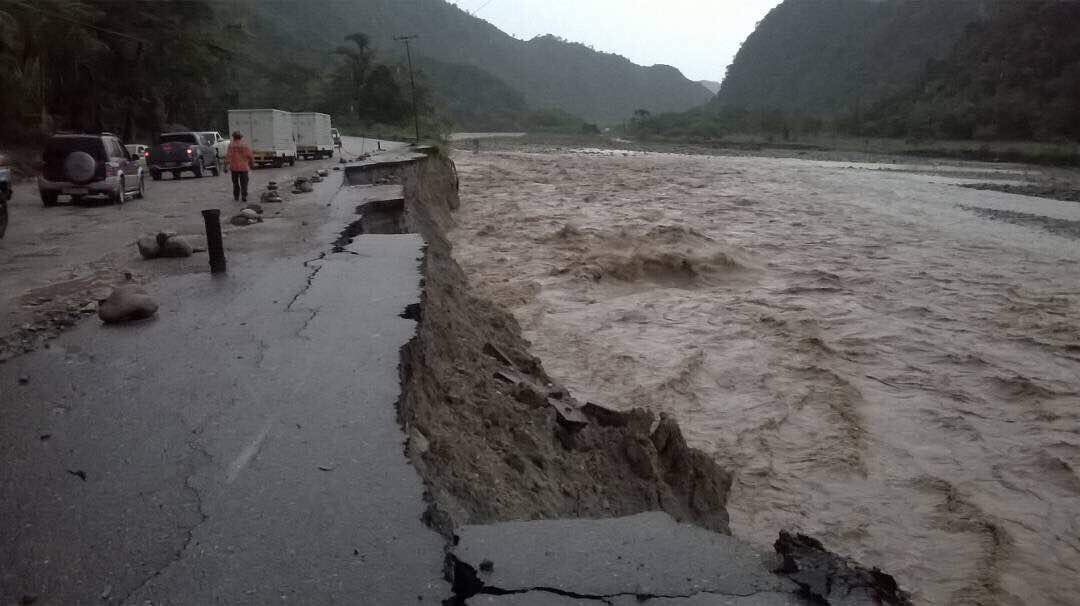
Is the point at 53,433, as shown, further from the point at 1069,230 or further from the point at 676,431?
the point at 1069,230

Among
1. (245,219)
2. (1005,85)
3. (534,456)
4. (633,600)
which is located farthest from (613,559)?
(1005,85)

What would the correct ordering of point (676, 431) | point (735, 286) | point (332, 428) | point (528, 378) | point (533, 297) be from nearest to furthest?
point (332, 428), point (676, 431), point (528, 378), point (533, 297), point (735, 286)

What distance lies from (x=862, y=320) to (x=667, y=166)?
31.4 meters

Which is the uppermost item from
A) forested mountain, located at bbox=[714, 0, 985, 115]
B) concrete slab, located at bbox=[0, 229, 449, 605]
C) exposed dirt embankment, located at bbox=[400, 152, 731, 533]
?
forested mountain, located at bbox=[714, 0, 985, 115]

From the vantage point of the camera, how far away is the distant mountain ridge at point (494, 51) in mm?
123250

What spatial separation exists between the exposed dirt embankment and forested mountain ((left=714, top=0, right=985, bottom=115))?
76.8 m

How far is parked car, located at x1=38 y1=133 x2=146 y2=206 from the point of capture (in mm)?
15664

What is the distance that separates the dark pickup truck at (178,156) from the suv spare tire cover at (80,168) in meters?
8.10

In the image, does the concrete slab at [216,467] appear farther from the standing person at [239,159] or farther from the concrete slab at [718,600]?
the standing person at [239,159]

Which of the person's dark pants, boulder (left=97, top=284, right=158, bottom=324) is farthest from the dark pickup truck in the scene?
boulder (left=97, top=284, right=158, bottom=324)

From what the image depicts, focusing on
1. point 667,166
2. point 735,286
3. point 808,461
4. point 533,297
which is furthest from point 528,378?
point 667,166

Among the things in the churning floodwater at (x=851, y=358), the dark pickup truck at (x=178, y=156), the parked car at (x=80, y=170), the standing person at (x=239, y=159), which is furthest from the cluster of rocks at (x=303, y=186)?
the dark pickup truck at (x=178, y=156)

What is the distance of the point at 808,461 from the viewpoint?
6832mm

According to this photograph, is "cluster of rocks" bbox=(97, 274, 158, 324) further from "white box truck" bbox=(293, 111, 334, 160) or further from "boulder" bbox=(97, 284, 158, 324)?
"white box truck" bbox=(293, 111, 334, 160)
